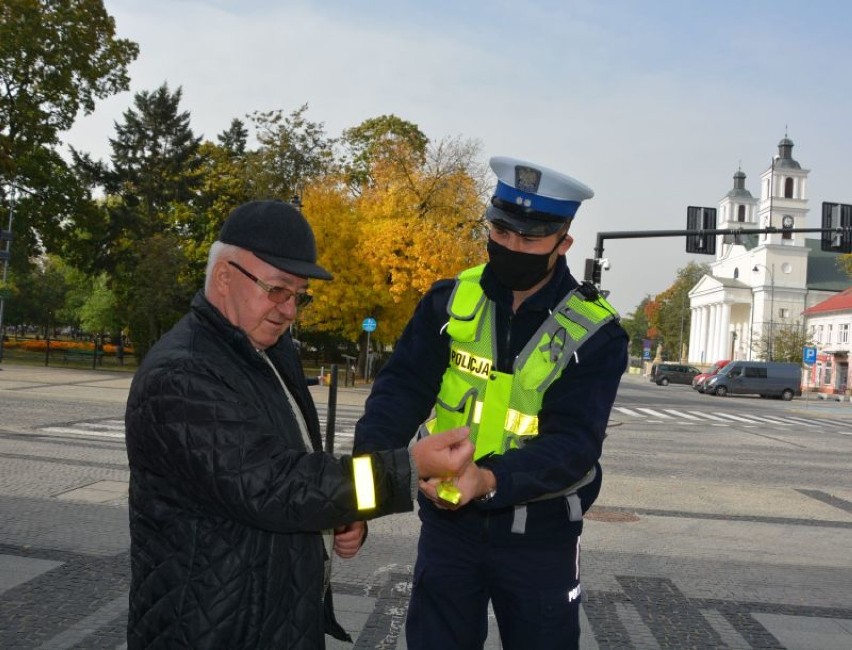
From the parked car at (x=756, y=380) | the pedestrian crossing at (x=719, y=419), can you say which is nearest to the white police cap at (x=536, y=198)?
the pedestrian crossing at (x=719, y=419)

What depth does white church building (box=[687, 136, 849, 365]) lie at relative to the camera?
10262 centimetres

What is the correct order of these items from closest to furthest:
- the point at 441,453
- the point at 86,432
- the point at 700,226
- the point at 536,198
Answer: the point at 441,453 < the point at 536,198 < the point at 86,432 < the point at 700,226

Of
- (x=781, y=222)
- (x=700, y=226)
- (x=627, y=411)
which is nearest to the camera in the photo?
(x=700, y=226)

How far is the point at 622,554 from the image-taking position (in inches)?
295

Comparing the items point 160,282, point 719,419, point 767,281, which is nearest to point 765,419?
point 719,419

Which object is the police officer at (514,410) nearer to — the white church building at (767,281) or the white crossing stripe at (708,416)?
the white crossing stripe at (708,416)

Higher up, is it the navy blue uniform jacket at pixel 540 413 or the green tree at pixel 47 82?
the green tree at pixel 47 82

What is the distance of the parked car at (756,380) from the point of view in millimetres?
50594

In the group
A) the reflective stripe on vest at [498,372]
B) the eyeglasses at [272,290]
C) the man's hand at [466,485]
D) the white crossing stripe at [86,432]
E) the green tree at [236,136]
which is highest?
the green tree at [236,136]

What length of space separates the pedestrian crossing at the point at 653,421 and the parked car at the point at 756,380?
17813 mm

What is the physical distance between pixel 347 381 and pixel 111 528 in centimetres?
2509

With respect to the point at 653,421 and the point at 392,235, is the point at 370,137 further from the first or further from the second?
the point at 653,421

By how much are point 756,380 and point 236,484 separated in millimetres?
52236

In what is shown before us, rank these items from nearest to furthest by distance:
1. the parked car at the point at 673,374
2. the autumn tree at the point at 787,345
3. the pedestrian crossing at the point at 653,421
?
the pedestrian crossing at the point at 653,421
the parked car at the point at 673,374
the autumn tree at the point at 787,345
